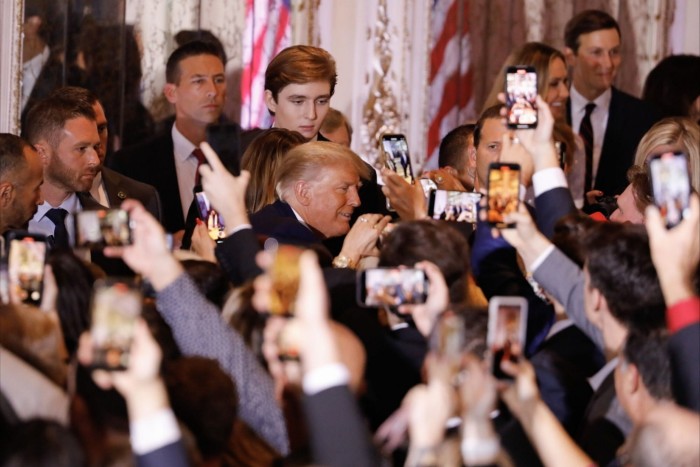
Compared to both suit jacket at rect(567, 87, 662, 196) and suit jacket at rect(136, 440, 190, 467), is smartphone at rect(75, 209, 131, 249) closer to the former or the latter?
suit jacket at rect(136, 440, 190, 467)

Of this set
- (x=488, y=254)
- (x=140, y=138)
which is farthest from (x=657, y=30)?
(x=488, y=254)

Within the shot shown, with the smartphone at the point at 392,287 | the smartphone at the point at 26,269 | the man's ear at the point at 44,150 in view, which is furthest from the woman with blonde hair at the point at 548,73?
the smartphone at the point at 26,269

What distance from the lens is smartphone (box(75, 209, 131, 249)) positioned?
3389 mm

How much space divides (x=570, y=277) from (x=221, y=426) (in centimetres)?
113

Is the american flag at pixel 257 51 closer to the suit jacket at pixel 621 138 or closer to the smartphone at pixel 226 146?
the suit jacket at pixel 621 138

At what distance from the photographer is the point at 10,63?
6.02 m

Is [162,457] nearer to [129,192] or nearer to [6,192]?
[6,192]

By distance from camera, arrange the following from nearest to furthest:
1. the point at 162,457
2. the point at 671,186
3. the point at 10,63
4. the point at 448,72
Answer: the point at 162,457 < the point at 671,186 < the point at 10,63 < the point at 448,72

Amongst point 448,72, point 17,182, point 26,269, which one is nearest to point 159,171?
point 17,182

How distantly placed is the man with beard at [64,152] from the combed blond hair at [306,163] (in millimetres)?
740

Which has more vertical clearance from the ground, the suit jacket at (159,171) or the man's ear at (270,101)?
A: the man's ear at (270,101)

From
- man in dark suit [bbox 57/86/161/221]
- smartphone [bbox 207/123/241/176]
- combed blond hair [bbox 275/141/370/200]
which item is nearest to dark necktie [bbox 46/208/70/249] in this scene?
man in dark suit [bbox 57/86/161/221]

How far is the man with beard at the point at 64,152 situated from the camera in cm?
534

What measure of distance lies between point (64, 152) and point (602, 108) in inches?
102
